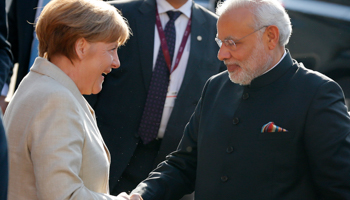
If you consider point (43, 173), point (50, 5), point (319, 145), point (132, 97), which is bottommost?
point (132, 97)

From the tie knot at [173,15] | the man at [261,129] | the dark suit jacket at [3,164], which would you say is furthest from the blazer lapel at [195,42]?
the dark suit jacket at [3,164]

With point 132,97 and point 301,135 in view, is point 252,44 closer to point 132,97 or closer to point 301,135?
point 301,135

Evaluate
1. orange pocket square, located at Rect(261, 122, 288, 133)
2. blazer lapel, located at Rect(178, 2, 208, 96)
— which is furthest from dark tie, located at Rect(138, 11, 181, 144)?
orange pocket square, located at Rect(261, 122, 288, 133)

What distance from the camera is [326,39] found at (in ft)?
15.9

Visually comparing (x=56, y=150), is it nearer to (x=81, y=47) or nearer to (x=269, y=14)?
(x=81, y=47)

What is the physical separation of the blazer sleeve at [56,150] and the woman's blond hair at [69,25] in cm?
28

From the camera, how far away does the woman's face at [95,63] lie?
210cm

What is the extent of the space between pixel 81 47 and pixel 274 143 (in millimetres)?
1046

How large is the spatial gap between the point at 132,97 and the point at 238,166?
1274 millimetres

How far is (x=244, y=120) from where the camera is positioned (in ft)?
7.81

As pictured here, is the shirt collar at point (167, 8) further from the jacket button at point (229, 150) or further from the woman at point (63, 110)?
the jacket button at point (229, 150)

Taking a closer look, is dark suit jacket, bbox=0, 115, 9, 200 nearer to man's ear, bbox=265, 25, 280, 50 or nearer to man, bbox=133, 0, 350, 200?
man, bbox=133, 0, 350, 200

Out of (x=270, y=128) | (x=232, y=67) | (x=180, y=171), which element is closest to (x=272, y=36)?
(x=232, y=67)

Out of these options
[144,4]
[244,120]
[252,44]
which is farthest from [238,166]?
[144,4]
